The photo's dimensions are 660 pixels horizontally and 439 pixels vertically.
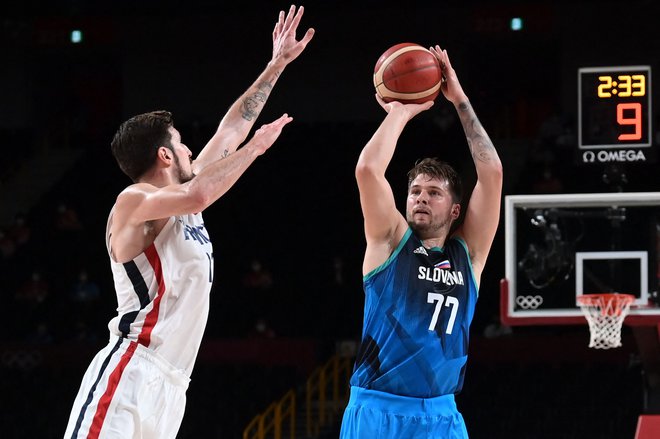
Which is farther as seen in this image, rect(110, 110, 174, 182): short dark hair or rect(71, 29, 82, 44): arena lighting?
rect(71, 29, 82, 44): arena lighting

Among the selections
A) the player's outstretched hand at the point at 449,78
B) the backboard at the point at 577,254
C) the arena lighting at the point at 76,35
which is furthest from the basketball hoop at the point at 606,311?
the arena lighting at the point at 76,35

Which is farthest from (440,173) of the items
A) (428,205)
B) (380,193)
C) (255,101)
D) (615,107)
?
(615,107)

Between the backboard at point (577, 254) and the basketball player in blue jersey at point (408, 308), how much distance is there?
2954 mm

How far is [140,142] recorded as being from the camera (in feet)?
15.7

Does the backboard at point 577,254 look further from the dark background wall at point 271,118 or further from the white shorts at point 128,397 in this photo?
the dark background wall at point 271,118

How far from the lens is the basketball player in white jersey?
450cm

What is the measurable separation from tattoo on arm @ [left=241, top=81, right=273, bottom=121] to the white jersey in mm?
979

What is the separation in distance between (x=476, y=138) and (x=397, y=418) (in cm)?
132

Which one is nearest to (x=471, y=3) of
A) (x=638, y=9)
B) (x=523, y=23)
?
(x=523, y=23)

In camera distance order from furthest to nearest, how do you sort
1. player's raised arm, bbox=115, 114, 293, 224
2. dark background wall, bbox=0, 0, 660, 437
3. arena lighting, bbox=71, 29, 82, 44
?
1. arena lighting, bbox=71, 29, 82, 44
2. dark background wall, bbox=0, 0, 660, 437
3. player's raised arm, bbox=115, 114, 293, 224

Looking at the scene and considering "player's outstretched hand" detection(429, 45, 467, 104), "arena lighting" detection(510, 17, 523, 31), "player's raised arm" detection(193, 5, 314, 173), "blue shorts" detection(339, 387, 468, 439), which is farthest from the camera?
→ "arena lighting" detection(510, 17, 523, 31)

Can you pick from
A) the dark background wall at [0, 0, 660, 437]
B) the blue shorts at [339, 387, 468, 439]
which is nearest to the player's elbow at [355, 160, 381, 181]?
the blue shorts at [339, 387, 468, 439]

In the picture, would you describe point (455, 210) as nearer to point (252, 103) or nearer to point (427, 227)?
point (427, 227)

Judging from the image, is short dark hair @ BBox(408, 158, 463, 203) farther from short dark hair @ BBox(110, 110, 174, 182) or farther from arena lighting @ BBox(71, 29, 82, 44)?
arena lighting @ BBox(71, 29, 82, 44)
